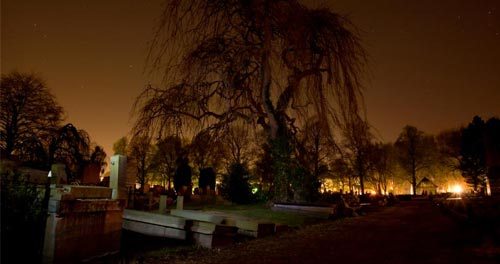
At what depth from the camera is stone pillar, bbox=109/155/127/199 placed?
8.80 m

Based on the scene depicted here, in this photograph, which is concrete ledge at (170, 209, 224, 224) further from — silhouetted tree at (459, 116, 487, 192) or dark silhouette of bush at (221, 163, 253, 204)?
silhouetted tree at (459, 116, 487, 192)

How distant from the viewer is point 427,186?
223 feet

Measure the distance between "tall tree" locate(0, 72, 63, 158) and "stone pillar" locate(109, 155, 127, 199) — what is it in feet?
76.3

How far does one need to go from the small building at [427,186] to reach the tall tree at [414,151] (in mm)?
1211

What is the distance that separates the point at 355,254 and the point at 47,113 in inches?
1175

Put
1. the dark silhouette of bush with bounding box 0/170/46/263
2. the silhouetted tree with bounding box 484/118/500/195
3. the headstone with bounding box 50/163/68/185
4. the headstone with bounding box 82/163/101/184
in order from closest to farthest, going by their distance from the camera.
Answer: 1. the dark silhouette of bush with bounding box 0/170/46/263
2. the headstone with bounding box 50/163/68/185
3. the headstone with bounding box 82/163/101/184
4. the silhouetted tree with bounding box 484/118/500/195

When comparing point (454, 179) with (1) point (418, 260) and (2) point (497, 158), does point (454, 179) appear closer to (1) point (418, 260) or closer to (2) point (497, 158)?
(2) point (497, 158)

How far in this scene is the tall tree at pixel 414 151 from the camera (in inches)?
2628

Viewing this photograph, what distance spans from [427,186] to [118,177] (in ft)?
225

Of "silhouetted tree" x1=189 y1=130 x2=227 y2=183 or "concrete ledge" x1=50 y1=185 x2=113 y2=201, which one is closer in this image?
"concrete ledge" x1=50 y1=185 x2=113 y2=201

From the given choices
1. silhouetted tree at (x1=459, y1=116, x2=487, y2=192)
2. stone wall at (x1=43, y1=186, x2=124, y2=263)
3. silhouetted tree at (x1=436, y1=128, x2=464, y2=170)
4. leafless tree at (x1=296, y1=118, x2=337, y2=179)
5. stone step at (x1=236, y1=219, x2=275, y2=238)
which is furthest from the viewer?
silhouetted tree at (x1=436, y1=128, x2=464, y2=170)

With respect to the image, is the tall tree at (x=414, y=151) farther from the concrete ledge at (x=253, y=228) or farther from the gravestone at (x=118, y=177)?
the gravestone at (x=118, y=177)

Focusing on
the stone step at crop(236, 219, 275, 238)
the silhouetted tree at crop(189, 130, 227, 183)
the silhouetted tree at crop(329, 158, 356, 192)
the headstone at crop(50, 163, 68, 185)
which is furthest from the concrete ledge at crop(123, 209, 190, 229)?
the silhouetted tree at crop(329, 158, 356, 192)

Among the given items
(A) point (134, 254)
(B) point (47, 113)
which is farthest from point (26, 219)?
(B) point (47, 113)
